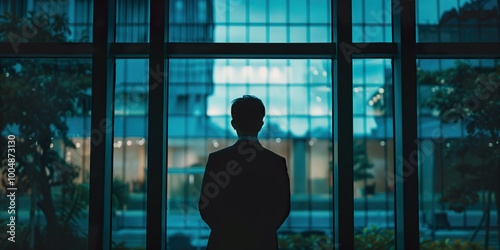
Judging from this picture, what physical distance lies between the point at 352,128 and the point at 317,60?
2.22 ft

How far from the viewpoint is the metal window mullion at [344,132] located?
3.99m

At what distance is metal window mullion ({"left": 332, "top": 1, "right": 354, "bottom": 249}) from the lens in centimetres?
399

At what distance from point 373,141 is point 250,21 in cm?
138

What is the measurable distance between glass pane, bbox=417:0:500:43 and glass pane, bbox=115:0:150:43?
218cm

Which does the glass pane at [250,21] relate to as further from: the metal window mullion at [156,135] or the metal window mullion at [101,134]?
the metal window mullion at [101,134]

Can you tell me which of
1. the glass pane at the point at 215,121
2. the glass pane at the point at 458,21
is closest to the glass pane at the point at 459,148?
the glass pane at the point at 458,21

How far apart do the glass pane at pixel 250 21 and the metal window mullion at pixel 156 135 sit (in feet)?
0.75

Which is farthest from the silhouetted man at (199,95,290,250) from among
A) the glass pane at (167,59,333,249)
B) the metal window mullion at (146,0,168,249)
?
the glass pane at (167,59,333,249)

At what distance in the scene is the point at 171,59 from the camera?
14.0 feet

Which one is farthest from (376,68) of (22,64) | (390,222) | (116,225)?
(22,64)

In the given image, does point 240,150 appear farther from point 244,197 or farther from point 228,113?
point 228,113

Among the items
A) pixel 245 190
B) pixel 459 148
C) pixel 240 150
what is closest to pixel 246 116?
pixel 240 150

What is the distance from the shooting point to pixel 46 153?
420 centimetres

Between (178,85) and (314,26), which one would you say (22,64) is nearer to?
(178,85)
